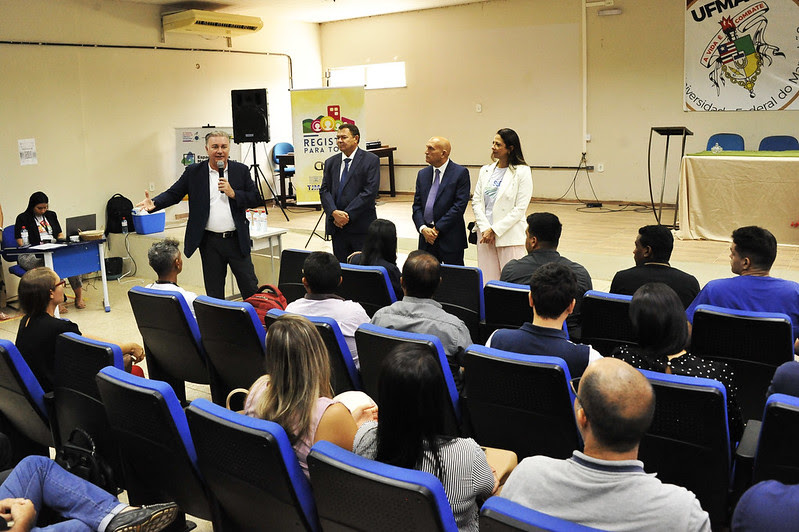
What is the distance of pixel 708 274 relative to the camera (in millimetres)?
6379

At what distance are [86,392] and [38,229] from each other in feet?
16.3

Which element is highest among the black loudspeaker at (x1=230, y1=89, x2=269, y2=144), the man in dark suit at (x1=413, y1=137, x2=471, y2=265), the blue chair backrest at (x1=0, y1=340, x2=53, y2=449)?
the black loudspeaker at (x1=230, y1=89, x2=269, y2=144)

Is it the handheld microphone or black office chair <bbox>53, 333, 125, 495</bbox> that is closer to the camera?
black office chair <bbox>53, 333, 125, 495</bbox>

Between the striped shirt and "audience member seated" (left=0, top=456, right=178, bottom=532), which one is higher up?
the striped shirt

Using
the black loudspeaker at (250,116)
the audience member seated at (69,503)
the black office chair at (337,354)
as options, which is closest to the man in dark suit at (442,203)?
the black office chair at (337,354)

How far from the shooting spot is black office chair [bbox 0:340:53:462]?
2.98 meters

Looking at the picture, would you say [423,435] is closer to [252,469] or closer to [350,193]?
[252,469]

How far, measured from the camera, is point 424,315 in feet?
10.3

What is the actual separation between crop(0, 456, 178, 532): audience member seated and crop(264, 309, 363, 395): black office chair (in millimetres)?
946

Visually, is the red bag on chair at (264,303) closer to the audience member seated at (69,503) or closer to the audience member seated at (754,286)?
the audience member seated at (69,503)

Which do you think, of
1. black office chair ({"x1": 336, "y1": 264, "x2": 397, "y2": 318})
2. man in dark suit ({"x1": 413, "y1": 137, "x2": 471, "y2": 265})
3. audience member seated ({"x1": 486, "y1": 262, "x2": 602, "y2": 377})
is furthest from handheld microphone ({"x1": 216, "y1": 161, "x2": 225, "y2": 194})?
audience member seated ({"x1": 486, "y1": 262, "x2": 602, "y2": 377})

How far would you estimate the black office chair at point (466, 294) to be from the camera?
416cm

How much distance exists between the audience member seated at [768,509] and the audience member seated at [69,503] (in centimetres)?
179

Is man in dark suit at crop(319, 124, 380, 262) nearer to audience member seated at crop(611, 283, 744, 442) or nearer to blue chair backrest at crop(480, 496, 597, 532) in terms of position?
audience member seated at crop(611, 283, 744, 442)
